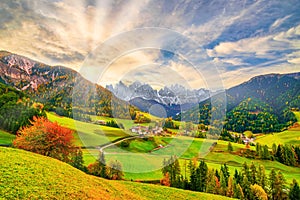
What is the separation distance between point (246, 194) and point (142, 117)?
43.3m

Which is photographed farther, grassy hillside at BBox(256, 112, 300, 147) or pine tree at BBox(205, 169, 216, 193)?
grassy hillside at BBox(256, 112, 300, 147)

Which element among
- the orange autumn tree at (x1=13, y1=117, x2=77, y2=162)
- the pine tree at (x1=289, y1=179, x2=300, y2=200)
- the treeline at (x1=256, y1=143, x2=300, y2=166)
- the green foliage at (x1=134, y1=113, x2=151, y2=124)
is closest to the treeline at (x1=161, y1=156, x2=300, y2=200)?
the pine tree at (x1=289, y1=179, x2=300, y2=200)

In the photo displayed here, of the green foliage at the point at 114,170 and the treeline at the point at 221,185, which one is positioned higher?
the green foliage at the point at 114,170

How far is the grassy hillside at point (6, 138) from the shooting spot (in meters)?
59.6

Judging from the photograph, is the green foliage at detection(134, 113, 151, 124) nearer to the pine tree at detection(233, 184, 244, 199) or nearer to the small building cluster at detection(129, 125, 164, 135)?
the small building cluster at detection(129, 125, 164, 135)

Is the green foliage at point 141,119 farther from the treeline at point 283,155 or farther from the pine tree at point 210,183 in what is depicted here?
the treeline at point 283,155

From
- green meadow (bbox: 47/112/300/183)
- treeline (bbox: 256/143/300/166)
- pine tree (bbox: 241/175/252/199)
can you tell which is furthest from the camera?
treeline (bbox: 256/143/300/166)

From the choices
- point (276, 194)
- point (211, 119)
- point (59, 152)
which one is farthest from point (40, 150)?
point (276, 194)

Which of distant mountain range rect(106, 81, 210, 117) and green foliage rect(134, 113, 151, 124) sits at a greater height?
distant mountain range rect(106, 81, 210, 117)

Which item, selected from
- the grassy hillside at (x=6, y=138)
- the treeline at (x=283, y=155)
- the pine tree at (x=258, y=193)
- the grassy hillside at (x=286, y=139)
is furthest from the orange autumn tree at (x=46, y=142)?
the grassy hillside at (x=286, y=139)

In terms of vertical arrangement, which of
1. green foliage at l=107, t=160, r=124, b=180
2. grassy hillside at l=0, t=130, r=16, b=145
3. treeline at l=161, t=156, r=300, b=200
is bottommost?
treeline at l=161, t=156, r=300, b=200

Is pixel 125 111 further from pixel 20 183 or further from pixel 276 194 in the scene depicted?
pixel 276 194

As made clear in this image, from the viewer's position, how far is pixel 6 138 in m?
64.4

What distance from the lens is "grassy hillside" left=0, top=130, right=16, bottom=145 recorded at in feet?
196
